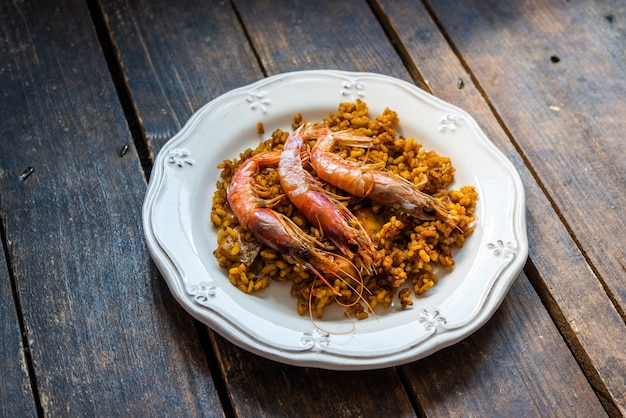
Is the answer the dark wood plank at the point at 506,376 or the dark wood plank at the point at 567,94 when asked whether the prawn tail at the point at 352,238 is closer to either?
the dark wood plank at the point at 506,376

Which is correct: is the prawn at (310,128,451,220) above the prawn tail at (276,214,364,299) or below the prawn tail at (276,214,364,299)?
above

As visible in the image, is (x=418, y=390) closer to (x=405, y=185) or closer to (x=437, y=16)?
(x=405, y=185)

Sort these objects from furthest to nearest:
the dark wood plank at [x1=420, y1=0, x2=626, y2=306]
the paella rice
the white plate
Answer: the dark wood plank at [x1=420, y1=0, x2=626, y2=306] < the paella rice < the white plate

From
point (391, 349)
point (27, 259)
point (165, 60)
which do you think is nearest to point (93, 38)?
point (165, 60)

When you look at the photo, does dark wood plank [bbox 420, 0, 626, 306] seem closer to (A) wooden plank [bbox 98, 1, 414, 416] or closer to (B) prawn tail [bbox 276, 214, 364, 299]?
(A) wooden plank [bbox 98, 1, 414, 416]

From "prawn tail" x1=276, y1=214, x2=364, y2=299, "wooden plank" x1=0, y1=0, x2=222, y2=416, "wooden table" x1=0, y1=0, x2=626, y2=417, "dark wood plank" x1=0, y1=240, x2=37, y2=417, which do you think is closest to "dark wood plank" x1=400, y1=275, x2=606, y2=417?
"wooden table" x1=0, y1=0, x2=626, y2=417

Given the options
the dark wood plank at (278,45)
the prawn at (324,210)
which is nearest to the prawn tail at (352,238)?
the prawn at (324,210)
